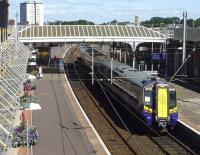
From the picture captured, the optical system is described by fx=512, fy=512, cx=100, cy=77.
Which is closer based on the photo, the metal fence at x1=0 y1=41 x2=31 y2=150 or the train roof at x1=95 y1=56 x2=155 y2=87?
the metal fence at x1=0 y1=41 x2=31 y2=150

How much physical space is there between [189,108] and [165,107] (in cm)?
867

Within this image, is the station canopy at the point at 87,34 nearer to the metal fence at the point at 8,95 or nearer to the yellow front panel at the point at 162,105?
the metal fence at the point at 8,95

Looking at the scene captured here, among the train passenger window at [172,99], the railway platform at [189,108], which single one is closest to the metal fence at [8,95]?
the train passenger window at [172,99]

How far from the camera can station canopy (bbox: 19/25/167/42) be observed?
66562mm

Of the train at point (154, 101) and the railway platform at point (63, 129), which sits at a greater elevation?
the train at point (154, 101)

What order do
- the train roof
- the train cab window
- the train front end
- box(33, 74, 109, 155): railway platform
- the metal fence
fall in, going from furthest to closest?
the train roof → the train cab window → the train front end → box(33, 74, 109, 155): railway platform → the metal fence

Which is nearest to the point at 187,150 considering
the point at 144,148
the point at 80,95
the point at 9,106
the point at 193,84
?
the point at 144,148

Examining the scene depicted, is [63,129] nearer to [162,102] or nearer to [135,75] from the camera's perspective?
[162,102]

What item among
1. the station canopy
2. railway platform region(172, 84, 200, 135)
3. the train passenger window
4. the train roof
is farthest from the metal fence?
the station canopy

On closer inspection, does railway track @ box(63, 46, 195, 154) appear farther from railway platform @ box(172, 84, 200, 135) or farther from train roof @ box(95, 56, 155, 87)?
train roof @ box(95, 56, 155, 87)

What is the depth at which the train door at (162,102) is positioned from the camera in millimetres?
29375

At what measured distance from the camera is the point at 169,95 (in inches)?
1171

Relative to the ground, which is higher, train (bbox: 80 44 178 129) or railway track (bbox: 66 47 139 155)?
train (bbox: 80 44 178 129)

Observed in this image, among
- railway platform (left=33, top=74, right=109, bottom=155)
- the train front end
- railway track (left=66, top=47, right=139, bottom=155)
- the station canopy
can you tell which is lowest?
railway track (left=66, top=47, right=139, bottom=155)
